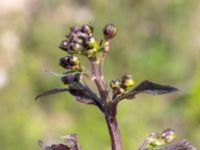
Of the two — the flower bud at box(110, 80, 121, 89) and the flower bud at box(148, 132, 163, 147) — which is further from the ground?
the flower bud at box(110, 80, 121, 89)

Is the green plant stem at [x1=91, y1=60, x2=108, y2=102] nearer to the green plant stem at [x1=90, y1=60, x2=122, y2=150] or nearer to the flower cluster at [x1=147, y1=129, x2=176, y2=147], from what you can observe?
the green plant stem at [x1=90, y1=60, x2=122, y2=150]

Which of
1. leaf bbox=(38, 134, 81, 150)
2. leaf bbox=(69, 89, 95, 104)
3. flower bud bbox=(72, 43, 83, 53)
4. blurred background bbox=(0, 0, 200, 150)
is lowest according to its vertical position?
blurred background bbox=(0, 0, 200, 150)

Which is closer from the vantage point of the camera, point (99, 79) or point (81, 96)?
point (99, 79)

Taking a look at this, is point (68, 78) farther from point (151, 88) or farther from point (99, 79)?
point (151, 88)

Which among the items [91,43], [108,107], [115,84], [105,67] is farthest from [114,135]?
[105,67]

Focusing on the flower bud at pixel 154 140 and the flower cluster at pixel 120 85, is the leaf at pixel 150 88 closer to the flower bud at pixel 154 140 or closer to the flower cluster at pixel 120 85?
the flower cluster at pixel 120 85

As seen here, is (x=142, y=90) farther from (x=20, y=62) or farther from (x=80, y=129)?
(x=20, y=62)

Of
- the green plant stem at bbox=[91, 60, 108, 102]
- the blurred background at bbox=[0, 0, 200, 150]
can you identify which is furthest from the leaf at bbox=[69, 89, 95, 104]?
the blurred background at bbox=[0, 0, 200, 150]

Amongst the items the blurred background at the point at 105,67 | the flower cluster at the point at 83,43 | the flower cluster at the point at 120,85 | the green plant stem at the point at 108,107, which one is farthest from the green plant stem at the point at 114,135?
the blurred background at the point at 105,67

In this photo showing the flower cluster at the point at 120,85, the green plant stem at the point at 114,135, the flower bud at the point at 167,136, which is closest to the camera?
the green plant stem at the point at 114,135
